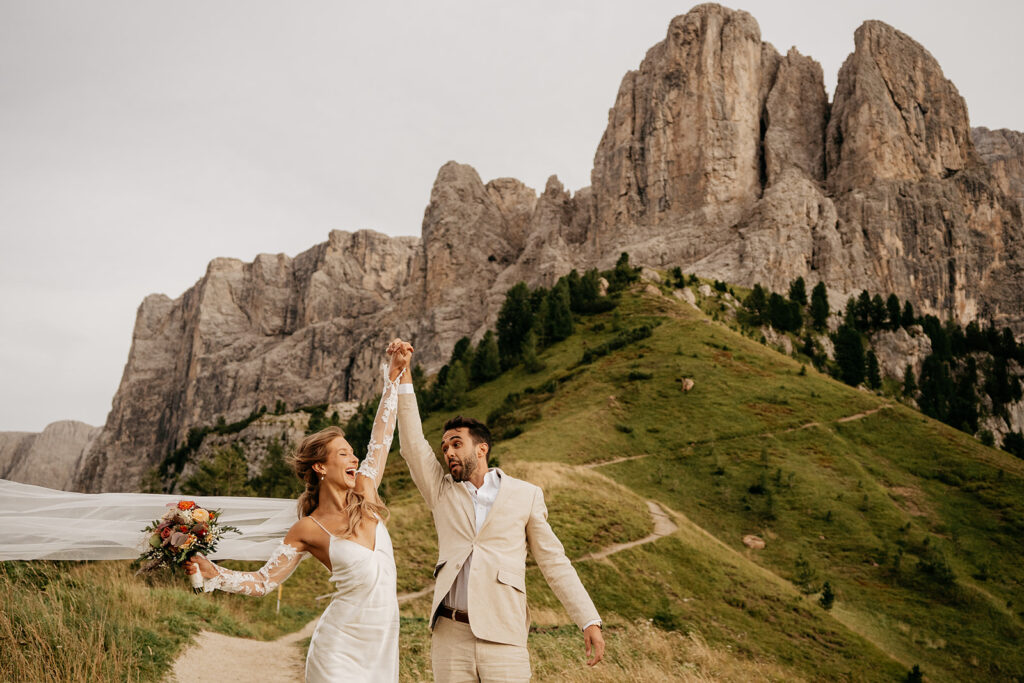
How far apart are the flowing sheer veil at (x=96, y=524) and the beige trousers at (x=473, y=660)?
4696mm

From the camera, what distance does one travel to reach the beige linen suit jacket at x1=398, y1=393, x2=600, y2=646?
16.9 ft

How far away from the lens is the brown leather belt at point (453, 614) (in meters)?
5.16

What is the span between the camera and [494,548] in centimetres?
539

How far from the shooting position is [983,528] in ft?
113

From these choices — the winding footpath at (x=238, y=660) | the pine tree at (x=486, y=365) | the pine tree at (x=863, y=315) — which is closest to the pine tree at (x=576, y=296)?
the pine tree at (x=486, y=365)

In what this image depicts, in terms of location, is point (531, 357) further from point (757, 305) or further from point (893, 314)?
point (893, 314)

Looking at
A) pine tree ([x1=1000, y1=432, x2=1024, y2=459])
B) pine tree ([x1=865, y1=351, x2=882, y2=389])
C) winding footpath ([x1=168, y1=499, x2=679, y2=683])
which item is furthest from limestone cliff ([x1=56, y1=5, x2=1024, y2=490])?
winding footpath ([x1=168, y1=499, x2=679, y2=683])

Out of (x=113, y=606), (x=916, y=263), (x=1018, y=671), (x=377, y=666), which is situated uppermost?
(x=916, y=263)

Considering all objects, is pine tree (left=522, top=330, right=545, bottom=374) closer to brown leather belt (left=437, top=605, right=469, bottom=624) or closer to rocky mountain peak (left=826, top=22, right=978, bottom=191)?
brown leather belt (left=437, top=605, right=469, bottom=624)

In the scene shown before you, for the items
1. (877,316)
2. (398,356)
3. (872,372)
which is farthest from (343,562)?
(877,316)

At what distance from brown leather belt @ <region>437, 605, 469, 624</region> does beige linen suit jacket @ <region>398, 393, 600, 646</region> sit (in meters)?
0.06

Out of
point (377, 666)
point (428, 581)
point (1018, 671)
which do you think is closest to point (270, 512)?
point (377, 666)

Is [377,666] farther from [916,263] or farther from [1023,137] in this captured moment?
[1023,137]

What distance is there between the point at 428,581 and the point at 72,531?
1243cm
